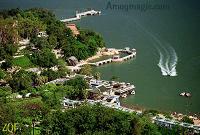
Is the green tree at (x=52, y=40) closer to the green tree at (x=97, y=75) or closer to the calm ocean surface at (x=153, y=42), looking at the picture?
the calm ocean surface at (x=153, y=42)

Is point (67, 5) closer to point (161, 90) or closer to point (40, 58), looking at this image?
point (40, 58)

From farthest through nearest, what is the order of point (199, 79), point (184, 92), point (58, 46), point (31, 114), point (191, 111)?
point (58, 46) < point (199, 79) < point (184, 92) < point (191, 111) < point (31, 114)

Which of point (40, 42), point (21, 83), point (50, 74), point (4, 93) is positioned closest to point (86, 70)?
point (50, 74)

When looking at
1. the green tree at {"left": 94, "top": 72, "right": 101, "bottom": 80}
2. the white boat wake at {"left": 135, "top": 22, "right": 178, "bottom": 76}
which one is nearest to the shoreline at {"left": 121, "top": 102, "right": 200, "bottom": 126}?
the green tree at {"left": 94, "top": 72, "right": 101, "bottom": 80}

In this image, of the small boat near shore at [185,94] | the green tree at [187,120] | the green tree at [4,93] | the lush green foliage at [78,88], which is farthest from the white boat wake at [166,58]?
the green tree at [4,93]

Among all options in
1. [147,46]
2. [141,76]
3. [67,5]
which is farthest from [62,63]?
[67,5]

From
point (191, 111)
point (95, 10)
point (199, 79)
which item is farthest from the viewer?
point (95, 10)

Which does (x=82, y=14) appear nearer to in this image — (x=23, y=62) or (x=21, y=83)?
(x=23, y=62)
